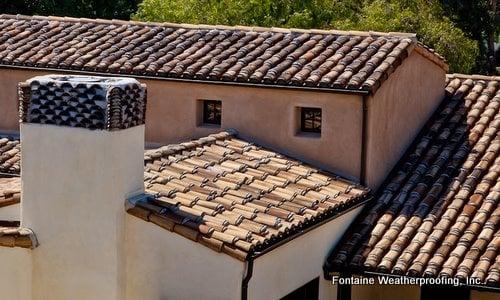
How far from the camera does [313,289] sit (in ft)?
48.8

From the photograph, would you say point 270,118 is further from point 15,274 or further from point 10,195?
point 15,274

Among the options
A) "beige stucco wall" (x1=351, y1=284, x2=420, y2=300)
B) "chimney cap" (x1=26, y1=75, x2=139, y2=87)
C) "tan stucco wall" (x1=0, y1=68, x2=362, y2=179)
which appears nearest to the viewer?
"chimney cap" (x1=26, y1=75, x2=139, y2=87)

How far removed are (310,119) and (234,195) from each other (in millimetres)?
3093

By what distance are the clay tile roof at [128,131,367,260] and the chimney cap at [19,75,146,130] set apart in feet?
3.17

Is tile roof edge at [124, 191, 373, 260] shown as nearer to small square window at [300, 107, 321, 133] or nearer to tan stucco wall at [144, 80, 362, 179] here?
tan stucco wall at [144, 80, 362, 179]

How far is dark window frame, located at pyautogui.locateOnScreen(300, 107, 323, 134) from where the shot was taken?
16766 mm

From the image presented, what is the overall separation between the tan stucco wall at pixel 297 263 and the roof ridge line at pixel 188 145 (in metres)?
2.28

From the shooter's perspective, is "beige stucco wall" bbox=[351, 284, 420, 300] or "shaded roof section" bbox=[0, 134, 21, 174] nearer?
"beige stucco wall" bbox=[351, 284, 420, 300]

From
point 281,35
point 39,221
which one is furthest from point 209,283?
point 281,35

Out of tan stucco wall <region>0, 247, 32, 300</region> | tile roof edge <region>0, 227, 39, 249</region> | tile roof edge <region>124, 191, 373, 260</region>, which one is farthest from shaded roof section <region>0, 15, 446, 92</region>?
tan stucco wall <region>0, 247, 32, 300</region>

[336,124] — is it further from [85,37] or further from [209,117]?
[85,37]

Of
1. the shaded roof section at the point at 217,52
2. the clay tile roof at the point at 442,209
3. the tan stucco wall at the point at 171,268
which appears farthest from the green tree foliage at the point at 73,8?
the tan stucco wall at the point at 171,268

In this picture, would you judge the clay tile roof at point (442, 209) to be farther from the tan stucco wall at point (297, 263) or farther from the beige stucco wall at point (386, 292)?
the beige stucco wall at point (386, 292)

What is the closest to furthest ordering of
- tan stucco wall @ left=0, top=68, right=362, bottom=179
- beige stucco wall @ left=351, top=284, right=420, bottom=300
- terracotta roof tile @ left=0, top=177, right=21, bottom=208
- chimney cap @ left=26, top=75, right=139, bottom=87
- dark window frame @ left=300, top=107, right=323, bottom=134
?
chimney cap @ left=26, top=75, right=139, bottom=87
terracotta roof tile @ left=0, top=177, right=21, bottom=208
beige stucco wall @ left=351, top=284, right=420, bottom=300
tan stucco wall @ left=0, top=68, right=362, bottom=179
dark window frame @ left=300, top=107, right=323, bottom=134
